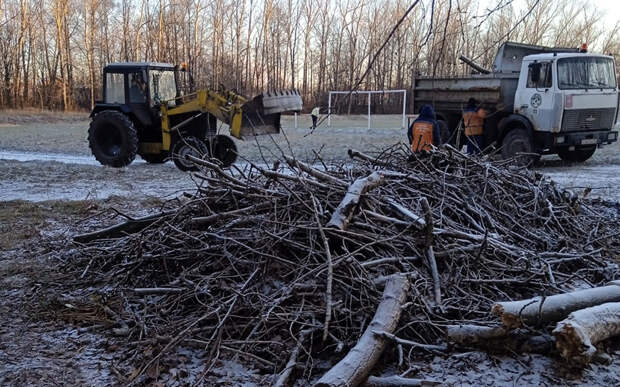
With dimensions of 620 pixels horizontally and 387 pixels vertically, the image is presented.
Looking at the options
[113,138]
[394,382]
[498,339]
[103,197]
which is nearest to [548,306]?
[498,339]

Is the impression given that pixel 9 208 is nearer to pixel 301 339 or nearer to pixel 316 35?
pixel 301 339

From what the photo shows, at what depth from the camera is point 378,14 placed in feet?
19.8

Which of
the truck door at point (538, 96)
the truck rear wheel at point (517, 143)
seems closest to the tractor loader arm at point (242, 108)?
the truck rear wheel at point (517, 143)


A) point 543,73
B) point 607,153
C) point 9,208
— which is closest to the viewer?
point 9,208

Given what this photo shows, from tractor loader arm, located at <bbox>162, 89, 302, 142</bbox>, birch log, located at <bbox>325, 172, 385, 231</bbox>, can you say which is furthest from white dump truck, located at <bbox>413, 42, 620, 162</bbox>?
birch log, located at <bbox>325, 172, 385, 231</bbox>

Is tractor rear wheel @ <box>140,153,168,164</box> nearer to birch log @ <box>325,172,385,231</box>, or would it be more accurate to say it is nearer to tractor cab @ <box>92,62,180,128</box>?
tractor cab @ <box>92,62,180,128</box>

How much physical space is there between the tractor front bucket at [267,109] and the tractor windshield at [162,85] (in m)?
2.26

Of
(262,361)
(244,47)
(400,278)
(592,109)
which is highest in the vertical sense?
(244,47)

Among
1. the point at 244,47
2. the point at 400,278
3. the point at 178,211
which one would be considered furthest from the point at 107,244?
the point at 244,47

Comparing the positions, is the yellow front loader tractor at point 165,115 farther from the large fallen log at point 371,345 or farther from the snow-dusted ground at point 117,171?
the large fallen log at point 371,345

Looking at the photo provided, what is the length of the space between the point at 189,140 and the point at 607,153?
11.8 meters

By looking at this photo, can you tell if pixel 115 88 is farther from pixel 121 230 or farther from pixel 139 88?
pixel 121 230

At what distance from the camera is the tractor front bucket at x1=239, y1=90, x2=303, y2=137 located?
12516 mm

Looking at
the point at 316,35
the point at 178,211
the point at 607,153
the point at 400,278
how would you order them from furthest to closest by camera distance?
1. the point at 316,35
2. the point at 607,153
3. the point at 178,211
4. the point at 400,278
